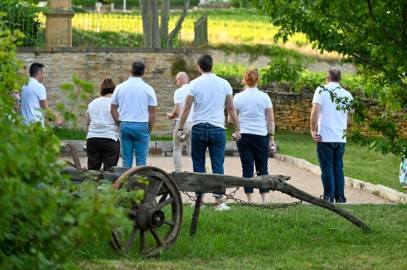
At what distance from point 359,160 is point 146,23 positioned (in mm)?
8619

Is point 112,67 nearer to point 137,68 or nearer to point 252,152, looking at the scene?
point 252,152

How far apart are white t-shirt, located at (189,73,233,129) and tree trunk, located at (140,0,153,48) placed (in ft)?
51.7

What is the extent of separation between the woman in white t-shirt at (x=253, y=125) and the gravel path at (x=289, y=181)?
0.89m

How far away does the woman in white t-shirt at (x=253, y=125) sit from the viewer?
1424cm

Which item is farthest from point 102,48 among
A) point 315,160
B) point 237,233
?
point 237,233

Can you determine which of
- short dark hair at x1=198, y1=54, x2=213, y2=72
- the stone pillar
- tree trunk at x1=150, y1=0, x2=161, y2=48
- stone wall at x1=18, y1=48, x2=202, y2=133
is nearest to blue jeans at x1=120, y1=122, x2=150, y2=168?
short dark hair at x1=198, y1=54, x2=213, y2=72

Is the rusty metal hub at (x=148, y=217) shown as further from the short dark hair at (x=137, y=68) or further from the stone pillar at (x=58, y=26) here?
the stone pillar at (x=58, y=26)

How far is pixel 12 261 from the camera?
6062mm

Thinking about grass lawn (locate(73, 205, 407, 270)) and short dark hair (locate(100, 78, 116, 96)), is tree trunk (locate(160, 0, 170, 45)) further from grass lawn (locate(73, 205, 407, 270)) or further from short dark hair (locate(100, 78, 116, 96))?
grass lawn (locate(73, 205, 407, 270))

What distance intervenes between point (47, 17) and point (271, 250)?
53.4 feet

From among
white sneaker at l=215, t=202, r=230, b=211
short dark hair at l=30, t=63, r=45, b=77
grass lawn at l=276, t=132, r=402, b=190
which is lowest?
grass lawn at l=276, t=132, r=402, b=190

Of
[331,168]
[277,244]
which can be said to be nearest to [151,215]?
[277,244]

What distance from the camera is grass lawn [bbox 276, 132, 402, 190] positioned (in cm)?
1975

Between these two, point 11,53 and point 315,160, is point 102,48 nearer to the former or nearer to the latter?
point 315,160
